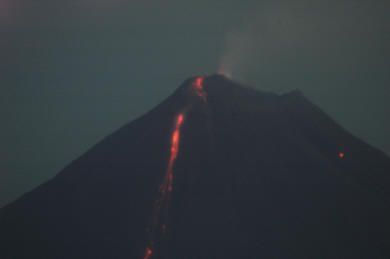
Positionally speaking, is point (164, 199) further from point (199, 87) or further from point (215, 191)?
point (199, 87)

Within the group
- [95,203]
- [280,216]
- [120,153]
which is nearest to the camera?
[280,216]

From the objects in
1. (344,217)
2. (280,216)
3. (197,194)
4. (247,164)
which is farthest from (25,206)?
(344,217)

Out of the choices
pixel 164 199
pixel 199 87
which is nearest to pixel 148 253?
pixel 164 199

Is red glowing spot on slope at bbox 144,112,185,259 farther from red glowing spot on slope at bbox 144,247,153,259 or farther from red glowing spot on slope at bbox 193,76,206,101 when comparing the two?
red glowing spot on slope at bbox 193,76,206,101

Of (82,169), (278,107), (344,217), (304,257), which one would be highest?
(278,107)

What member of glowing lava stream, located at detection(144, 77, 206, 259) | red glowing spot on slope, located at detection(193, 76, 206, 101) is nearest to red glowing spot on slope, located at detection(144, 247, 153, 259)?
glowing lava stream, located at detection(144, 77, 206, 259)

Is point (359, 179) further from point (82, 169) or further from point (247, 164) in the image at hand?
point (82, 169)

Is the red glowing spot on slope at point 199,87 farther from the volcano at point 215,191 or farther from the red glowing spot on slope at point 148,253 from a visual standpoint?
the red glowing spot on slope at point 148,253
